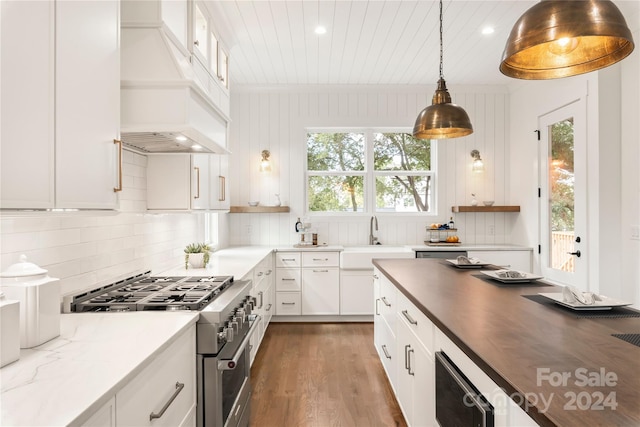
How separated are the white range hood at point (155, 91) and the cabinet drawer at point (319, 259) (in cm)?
260

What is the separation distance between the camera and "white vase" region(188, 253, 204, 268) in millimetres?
2877

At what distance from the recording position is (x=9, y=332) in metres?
1.03

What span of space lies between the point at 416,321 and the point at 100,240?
5.70ft

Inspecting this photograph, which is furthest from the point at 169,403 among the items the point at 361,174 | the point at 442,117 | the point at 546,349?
the point at 361,174

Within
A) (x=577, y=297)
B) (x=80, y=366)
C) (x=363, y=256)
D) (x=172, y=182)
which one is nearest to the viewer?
(x=80, y=366)

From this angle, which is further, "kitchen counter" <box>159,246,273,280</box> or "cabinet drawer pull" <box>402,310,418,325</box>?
"kitchen counter" <box>159,246,273,280</box>

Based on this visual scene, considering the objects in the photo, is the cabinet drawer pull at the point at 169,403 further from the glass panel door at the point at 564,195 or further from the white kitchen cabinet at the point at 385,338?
the glass panel door at the point at 564,195

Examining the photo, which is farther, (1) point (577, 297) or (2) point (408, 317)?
(2) point (408, 317)

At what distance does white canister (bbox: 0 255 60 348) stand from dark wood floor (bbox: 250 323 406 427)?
60.3 inches

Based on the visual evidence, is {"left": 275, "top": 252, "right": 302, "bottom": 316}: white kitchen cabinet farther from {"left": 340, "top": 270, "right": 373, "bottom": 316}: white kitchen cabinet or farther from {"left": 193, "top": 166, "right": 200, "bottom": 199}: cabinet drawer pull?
{"left": 193, "top": 166, "right": 200, "bottom": 199}: cabinet drawer pull

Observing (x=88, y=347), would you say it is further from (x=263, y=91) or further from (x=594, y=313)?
(x=263, y=91)

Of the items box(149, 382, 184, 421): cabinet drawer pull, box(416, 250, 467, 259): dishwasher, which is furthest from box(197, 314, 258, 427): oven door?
box(416, 250, 467, 259): dishwasher

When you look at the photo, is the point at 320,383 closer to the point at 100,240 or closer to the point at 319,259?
the point at 319,259

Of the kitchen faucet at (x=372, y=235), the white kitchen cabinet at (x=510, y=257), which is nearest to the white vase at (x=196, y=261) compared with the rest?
the kitchen faucet at (x=372, y=235)
